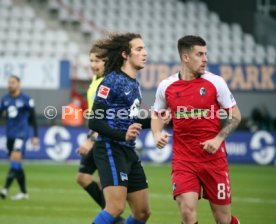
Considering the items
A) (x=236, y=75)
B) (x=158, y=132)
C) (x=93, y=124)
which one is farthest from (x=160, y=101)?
(x=236, y=75)

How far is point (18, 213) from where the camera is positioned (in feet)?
39.9

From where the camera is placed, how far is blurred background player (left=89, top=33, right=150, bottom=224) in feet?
26.0

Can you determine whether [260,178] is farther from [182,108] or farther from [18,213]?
[182,108]

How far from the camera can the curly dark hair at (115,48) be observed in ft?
27.5

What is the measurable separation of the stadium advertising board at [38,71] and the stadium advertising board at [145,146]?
4.81 feet

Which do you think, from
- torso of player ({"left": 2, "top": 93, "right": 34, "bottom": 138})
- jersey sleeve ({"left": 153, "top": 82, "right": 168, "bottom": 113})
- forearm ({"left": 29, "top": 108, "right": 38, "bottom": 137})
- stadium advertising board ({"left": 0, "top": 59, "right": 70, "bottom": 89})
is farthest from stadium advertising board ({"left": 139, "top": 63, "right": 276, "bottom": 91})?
jersey sleeve ({"left": 153, "top": 82, "right": 168, "bottom": 113})

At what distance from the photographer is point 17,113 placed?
1516cm

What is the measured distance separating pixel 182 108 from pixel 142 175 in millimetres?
845

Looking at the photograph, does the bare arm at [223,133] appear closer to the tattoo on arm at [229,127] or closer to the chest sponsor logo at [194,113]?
the tattoo on arm at [229,127]

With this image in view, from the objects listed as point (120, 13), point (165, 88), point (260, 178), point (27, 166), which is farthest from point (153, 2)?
point (165, 88)

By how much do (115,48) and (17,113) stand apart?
23.4 feet

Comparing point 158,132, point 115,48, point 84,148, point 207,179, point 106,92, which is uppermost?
point 115,48

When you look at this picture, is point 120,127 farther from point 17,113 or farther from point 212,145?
point 17,113

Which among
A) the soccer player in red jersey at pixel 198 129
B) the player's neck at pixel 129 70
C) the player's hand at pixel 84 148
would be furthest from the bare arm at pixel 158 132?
the player's hand at pixel 84 148
